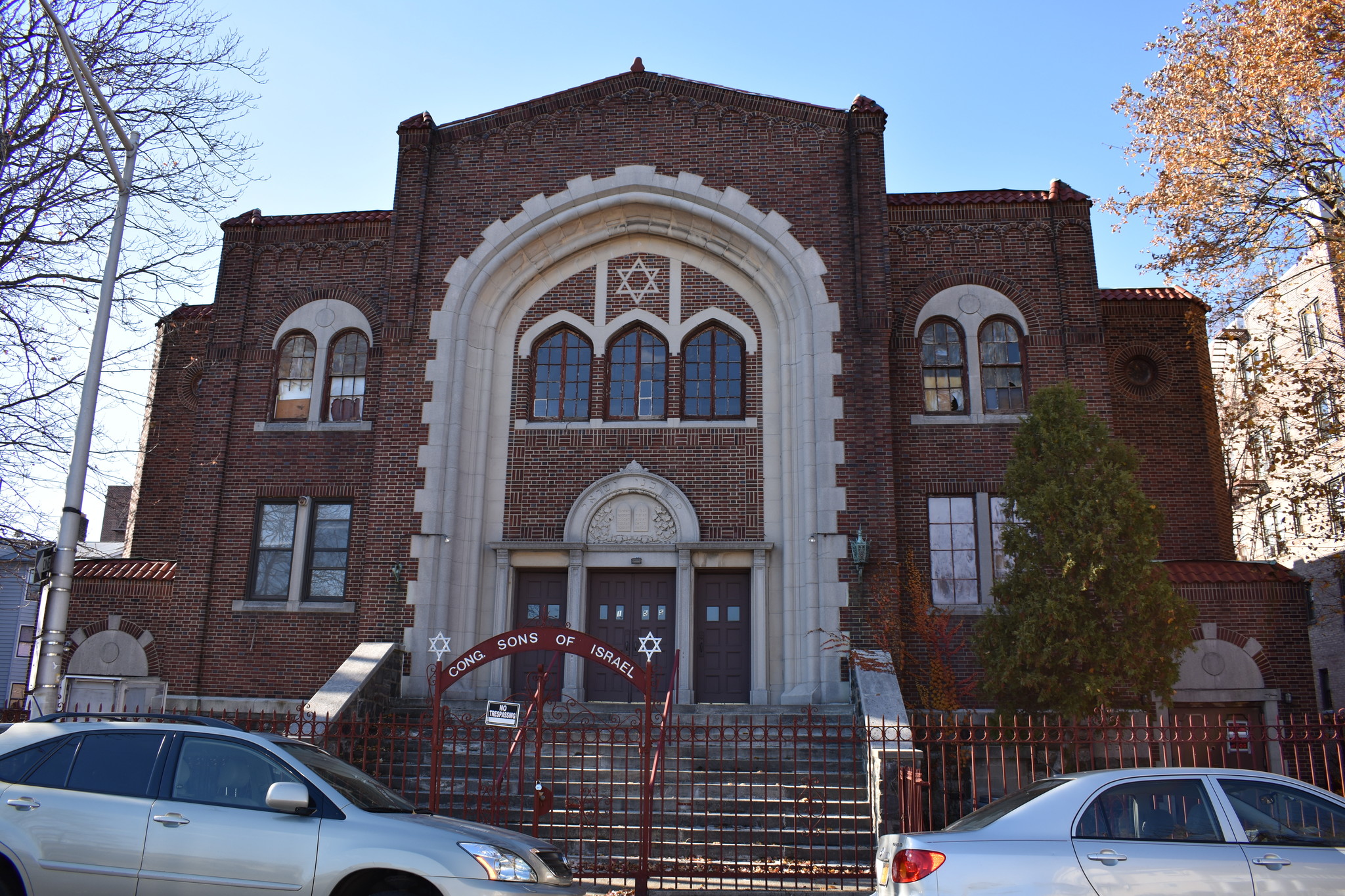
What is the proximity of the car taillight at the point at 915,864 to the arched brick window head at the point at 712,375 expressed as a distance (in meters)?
12.0

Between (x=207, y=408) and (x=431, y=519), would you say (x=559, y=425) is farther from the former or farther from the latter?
(x=207, y=408)

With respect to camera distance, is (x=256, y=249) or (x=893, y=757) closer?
(x=893, y=757)

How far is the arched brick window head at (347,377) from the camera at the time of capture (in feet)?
62.2

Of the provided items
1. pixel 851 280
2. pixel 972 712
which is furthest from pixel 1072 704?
pixel 851 280

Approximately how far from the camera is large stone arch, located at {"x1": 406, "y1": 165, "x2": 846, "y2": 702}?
16.8 metres

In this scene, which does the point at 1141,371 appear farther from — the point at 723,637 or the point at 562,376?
the point at 562,376

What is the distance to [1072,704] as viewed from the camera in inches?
510

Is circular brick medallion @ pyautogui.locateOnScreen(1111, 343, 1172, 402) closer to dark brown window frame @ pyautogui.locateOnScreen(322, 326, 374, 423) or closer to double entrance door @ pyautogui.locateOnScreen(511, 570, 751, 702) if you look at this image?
double entrance door @ pyautogui.locateOnScreen(511, 570, 751, 702)

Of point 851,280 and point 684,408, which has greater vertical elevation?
point 851,280

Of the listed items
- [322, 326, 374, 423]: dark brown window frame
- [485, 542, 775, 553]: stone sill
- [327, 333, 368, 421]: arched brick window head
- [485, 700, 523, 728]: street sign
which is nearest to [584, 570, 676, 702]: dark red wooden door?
[485, 542, 775, 553]: stone sill

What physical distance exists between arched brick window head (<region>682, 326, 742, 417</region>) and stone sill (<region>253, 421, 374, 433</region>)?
Result: 5624 mm

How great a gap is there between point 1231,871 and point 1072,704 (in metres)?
6.86

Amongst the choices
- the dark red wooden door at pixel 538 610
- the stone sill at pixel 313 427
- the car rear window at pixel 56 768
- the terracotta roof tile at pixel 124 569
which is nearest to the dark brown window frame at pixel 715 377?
the dark red wooden door at pixel 538 610

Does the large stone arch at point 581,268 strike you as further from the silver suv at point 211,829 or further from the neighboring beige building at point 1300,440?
the silver suv at point 211,829
